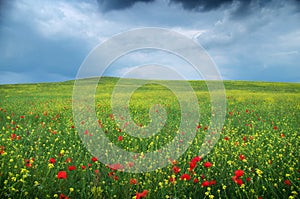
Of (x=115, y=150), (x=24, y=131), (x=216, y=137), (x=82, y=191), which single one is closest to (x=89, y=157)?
(x=115, y=150)

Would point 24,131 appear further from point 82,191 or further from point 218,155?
point 218,155

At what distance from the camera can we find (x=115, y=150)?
7172 mm

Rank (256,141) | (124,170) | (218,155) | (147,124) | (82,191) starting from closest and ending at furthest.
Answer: (82,191)
(124,170)
(218,155)
(256,141)
(147,124)

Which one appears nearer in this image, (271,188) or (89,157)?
(271,188)

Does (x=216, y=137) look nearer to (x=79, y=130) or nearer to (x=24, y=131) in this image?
(x=79, y=130)

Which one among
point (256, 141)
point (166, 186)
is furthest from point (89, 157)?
point (256, 141)

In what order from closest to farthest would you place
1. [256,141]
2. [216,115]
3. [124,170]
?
1. [124,170]
2. [256,141]
3. [216,115]

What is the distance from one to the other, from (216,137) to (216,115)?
4474 millimetres

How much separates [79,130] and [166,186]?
501cm

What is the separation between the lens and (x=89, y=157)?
6805mm

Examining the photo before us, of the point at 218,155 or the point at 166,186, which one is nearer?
the point at 166,186

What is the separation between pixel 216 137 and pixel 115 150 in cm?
308

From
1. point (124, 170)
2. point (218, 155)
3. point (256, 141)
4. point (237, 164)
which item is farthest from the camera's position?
point (256, 141)

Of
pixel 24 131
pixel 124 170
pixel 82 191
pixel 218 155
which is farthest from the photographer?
pixel 24 131
